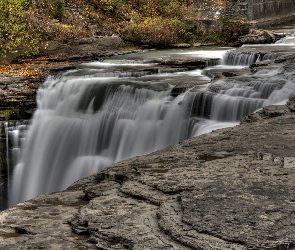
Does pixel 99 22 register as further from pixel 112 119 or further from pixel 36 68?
pixel 112 119

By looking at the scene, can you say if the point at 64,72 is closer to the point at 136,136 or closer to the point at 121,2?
the point at 136,136

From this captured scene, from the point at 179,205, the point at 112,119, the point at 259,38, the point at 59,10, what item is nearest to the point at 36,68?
the point at 112,119

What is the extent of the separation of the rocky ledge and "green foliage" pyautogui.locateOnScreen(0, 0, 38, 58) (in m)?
11.2

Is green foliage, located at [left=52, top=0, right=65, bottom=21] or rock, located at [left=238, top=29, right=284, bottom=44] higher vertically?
green foliage, located at [left=52, top=0, right=65, bottom=21]

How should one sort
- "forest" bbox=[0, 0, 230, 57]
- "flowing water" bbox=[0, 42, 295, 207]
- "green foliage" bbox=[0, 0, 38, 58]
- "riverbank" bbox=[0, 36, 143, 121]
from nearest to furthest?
"flowing water" bbox=[0, 42, 295, 207] → "riverbank" bbox=[0, 36, 143, 121] → "green foliage" bbox=[0, 0, 38, 58] → "forest" bbox=[0, 0, 230, 57]

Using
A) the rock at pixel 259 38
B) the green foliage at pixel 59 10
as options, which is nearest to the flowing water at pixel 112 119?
the rock at pixel 259 38

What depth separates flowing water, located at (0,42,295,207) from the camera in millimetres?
12078

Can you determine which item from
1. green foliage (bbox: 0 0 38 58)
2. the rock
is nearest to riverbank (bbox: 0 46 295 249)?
green foliage (bbox: 0 0 38 58)

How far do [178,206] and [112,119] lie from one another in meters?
7.91

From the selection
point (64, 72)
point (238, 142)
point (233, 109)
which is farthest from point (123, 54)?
point (238, 142)

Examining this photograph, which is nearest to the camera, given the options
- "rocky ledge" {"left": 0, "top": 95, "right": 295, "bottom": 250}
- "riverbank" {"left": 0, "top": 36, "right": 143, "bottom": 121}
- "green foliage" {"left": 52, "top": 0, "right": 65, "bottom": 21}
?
"rocky ledge" {"left": 0, "top": 95, "right": 295, "bottom": 250}

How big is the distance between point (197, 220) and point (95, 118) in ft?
28.5

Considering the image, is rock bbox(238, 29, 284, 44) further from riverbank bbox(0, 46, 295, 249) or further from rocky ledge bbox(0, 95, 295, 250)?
rocky ledge bbox(0, 95, 295, 250)

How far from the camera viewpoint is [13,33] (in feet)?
58.9
